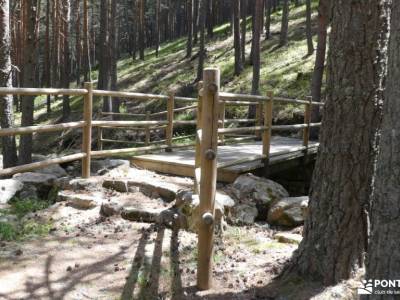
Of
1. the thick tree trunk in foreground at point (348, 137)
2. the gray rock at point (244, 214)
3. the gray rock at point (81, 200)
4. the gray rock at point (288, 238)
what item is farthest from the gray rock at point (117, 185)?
the thick tree trunk in foreground at point (348, 137)

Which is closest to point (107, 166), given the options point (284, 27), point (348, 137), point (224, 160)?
point (224, 160)

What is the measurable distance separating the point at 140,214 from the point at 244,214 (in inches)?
52.3

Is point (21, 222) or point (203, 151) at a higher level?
point (203, 151)

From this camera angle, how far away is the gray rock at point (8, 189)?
629 centimetres

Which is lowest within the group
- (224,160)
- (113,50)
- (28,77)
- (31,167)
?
(224,160)

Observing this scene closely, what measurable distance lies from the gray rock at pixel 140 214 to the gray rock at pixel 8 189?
1.72 metres

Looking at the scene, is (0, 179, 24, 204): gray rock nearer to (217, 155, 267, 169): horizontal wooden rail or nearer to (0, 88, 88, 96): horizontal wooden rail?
(0, 88, 88, 96): horizontal wooden rail

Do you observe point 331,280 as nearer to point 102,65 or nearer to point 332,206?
point 332,206

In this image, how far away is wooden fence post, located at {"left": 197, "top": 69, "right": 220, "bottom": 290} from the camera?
3971 millimetres

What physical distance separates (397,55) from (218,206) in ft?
10.3

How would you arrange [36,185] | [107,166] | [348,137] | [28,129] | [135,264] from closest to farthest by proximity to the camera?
[348,137] → [135,264] → [28,129] → [36,185] → [107,166]

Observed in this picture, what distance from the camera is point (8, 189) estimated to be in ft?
21.0

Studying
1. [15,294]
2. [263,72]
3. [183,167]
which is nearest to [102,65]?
[263,72]

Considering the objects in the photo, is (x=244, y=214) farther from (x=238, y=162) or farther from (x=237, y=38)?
(x=237, y=38)
